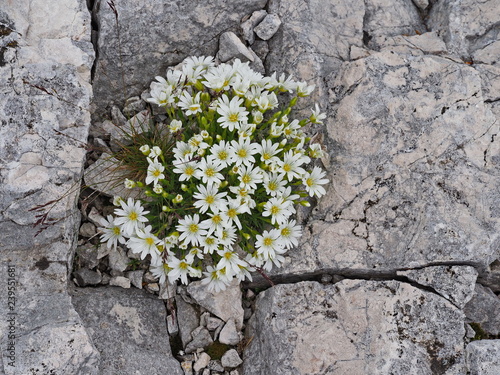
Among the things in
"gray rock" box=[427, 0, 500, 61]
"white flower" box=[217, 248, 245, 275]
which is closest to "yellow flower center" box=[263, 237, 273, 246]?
"white flower" box=[217, 248, 245, 275]

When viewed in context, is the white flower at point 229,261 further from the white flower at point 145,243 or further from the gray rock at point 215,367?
the gray rock at point 215,367

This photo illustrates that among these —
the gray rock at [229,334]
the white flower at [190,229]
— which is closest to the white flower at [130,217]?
the white flower at [190,229]

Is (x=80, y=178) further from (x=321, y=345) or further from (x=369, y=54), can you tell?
(x=369, y=54)

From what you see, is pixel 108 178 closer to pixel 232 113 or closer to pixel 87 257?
pixel 87 257

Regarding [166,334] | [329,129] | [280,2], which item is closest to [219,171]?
[329,129]

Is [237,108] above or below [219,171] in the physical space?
above
